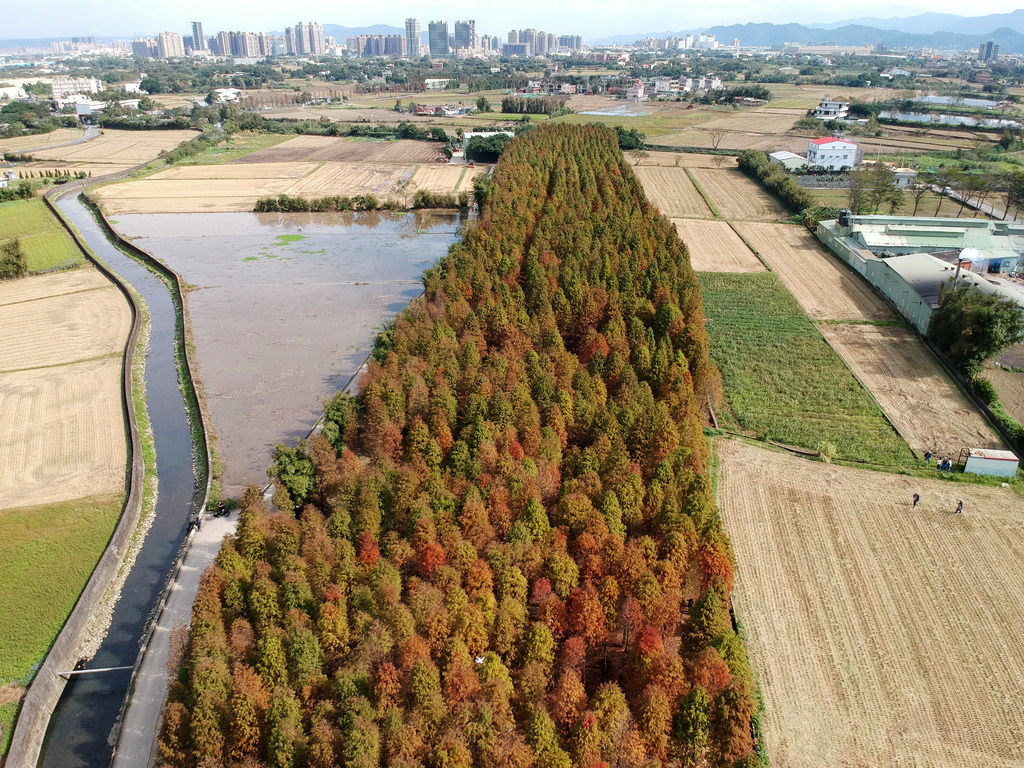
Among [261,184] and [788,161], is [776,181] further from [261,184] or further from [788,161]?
[261,184]

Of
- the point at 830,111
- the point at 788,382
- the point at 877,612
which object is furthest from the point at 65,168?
the point at 830,111

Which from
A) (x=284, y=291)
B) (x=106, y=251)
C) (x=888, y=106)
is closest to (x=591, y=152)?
(x=284, y=291)

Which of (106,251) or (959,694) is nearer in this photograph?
(959,694)

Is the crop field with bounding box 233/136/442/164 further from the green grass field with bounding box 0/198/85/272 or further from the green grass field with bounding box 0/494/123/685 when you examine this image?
the green grass field with bounding box 0/494/123/685

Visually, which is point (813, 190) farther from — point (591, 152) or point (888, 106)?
point (888, 106)

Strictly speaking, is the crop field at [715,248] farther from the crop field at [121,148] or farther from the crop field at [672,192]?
the crop field at [121,148]

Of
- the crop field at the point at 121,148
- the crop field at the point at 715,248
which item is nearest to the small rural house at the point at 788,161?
the crop field at the point at 715,248
